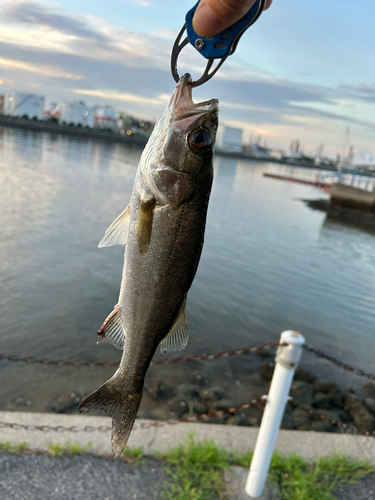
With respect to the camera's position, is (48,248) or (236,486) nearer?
(236,486)

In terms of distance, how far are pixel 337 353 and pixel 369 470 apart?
21.1ft

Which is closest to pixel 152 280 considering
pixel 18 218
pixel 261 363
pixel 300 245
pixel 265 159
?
pixel 261 363

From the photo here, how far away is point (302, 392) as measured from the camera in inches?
348

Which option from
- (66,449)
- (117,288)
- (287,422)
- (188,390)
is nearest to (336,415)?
(287,422)

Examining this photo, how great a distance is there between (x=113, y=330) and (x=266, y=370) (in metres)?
8.27

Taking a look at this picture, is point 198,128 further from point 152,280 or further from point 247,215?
point 247,215

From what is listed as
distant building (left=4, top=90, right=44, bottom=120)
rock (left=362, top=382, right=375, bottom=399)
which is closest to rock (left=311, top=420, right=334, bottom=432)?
rock (left=362, top=382, right=375, bottom=399)

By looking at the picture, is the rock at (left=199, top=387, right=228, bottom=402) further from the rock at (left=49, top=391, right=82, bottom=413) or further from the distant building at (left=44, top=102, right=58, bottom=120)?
the distant building at (left=44, top=102, right=58, bottom=120)

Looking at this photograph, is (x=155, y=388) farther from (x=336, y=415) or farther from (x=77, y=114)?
(x=77, y=114)

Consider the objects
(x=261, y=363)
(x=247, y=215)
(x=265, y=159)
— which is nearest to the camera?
(x=261, y=363)

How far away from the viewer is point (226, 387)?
8.67 meters

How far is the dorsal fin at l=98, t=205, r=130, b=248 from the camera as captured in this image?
195cm

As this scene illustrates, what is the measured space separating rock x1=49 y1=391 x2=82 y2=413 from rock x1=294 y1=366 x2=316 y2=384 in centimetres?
537

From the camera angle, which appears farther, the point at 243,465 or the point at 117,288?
the point at 117,288
